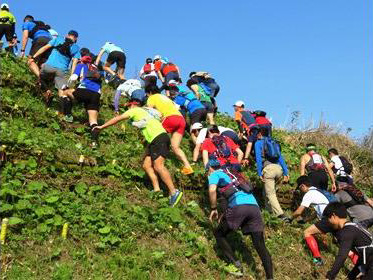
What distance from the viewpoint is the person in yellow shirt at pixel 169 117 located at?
9898mm

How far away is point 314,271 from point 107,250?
441 centimetres

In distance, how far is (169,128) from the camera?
396 inches

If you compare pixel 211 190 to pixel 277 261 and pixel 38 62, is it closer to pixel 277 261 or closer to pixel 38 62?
pixel 277 261

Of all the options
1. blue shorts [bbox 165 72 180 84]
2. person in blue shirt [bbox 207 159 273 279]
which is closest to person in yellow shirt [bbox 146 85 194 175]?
person in blue shirt [bbox 207 159 273 279]

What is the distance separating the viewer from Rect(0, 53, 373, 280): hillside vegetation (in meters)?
6.76

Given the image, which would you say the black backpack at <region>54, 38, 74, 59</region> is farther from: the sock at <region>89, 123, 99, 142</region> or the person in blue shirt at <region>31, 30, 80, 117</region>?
the sock at <region>89, 123, 99, 142</region>

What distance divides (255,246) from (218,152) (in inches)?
71.8

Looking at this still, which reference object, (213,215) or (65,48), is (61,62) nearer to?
(65,48)

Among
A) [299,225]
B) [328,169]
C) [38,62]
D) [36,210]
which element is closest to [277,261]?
[299,225]

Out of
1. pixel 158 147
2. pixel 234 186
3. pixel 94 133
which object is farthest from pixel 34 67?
pixel 234 186

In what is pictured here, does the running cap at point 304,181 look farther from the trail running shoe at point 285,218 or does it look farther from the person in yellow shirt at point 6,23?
the person in yellow shirt at point 6,23

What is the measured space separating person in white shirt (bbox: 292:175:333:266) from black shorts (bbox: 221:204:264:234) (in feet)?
6.19

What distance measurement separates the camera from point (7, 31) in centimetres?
1526

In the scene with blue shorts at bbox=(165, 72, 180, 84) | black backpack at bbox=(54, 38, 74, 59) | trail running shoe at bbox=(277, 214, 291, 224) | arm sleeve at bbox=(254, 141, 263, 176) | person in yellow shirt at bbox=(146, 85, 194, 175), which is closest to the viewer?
person in yellow shirt at bbox=(146, 85, 194, 175)
